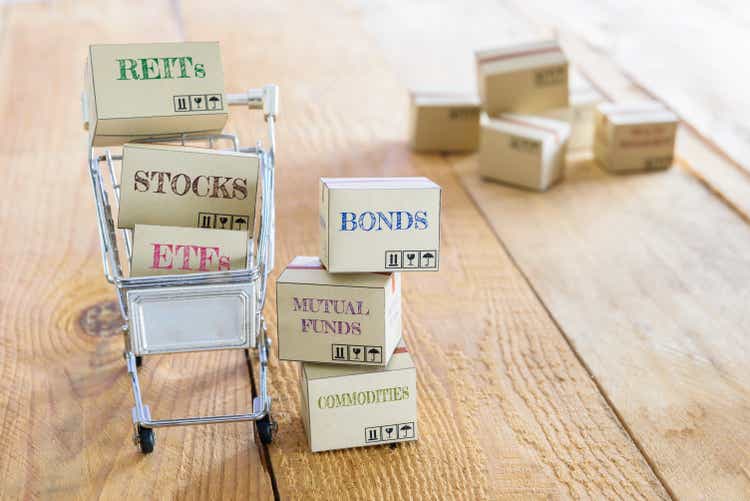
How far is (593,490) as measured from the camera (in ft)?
5.12

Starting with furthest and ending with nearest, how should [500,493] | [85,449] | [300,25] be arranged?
[300,25] < [85,449] < [500,493]

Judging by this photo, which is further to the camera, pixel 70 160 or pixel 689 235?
pixel 70 160

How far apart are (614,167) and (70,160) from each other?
1.62 meters

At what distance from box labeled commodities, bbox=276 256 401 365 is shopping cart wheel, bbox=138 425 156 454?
260mm

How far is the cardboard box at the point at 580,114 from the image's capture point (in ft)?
9.39

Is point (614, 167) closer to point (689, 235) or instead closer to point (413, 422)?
point (689, 235)

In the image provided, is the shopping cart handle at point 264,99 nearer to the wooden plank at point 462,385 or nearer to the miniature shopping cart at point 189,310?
the miniature shopping cart at point 189,310

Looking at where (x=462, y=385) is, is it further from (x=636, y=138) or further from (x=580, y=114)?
(x=580, y=114)

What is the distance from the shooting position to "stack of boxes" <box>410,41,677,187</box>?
2686 mm

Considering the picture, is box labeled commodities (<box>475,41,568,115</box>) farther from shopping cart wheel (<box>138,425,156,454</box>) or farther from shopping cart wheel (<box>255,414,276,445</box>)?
shopping cart wheel (<box>138,425,156,454</box>)

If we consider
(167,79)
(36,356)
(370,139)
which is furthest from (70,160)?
(167,79)

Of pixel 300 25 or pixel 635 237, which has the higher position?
pixel 300 25

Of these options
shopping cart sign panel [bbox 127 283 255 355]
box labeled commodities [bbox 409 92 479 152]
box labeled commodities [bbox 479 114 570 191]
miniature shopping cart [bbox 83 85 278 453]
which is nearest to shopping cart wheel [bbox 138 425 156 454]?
miniature shopping cart [bbox 83 85 278 453]

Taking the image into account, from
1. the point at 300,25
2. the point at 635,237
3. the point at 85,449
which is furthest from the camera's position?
the point at 300,25
